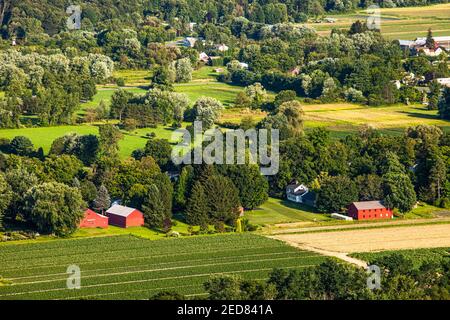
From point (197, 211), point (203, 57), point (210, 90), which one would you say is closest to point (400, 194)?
point (197, 211)

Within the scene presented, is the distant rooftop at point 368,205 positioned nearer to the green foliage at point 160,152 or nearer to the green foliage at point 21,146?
the green foliage at point 160,152

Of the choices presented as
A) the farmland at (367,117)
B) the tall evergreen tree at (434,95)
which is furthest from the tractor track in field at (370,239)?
the tall evergreen tree at (434,95)

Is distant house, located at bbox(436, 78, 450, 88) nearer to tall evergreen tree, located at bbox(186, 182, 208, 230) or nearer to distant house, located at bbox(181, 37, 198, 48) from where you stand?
distant house, located at bbox(181, 37, 198, 48)

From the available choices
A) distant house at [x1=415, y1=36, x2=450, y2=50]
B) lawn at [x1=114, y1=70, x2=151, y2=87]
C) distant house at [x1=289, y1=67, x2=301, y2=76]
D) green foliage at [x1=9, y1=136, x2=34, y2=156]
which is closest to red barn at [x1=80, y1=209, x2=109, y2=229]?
green foliage at [x1=9, y1=136, x2=34, y2=156]

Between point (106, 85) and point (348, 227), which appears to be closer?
point (348, 227)

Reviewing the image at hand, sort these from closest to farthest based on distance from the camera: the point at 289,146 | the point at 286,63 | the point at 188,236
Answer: the point at 188,236 → the point at 289,146 → the point at 286,63

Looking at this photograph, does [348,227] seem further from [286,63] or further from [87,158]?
[286,63]
